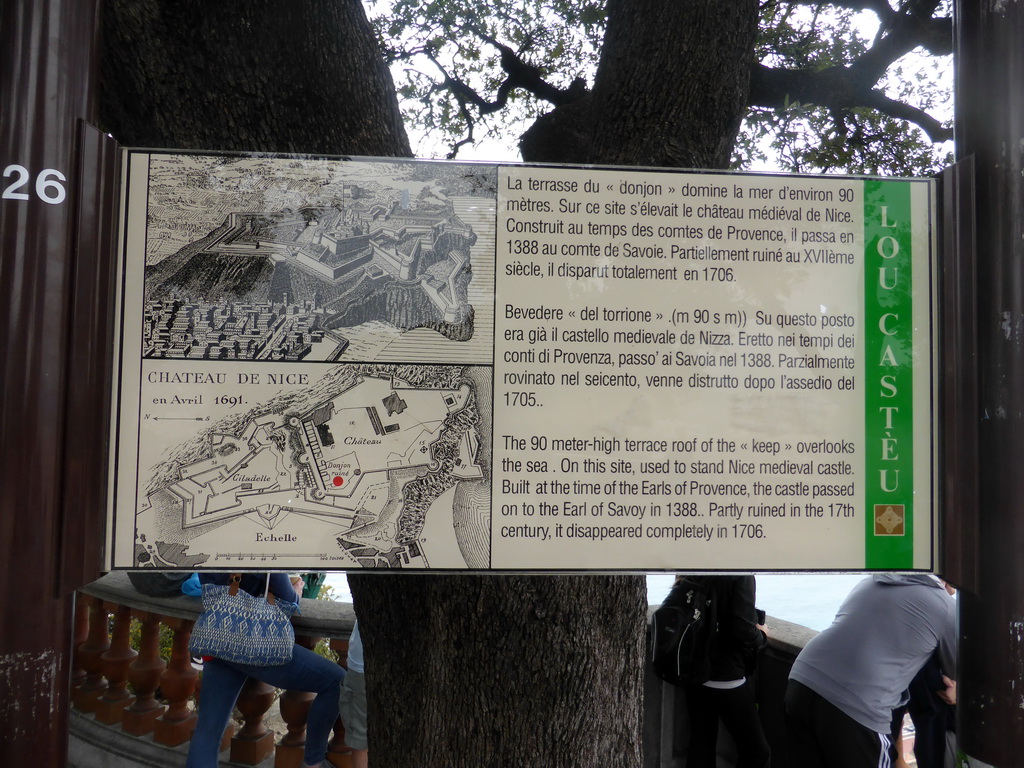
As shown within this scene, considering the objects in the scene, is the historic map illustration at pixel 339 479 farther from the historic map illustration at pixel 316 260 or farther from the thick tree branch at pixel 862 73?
the thick tree branch at pixel 862 73

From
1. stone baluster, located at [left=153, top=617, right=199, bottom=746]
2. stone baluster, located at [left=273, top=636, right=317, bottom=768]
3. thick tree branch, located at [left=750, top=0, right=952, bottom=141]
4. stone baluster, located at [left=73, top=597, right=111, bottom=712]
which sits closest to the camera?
stone baluster, located at [left=273, top=636, right=317, bottom=768]

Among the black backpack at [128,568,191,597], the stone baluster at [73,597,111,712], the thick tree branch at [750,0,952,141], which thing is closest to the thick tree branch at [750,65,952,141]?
the thick tree branch at [750,0,952,141]

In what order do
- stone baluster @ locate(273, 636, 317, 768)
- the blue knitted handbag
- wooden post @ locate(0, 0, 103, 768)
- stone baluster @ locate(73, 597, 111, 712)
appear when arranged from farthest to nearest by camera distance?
stone baluster @ locate(73, 597, 111, 712) < stone baluster @ locate(273, 636, 317, 768) < the blue knitted handbag < wooden post @ locate(0, 0, 103, 768)

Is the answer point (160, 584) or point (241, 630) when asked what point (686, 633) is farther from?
point (160, 584)

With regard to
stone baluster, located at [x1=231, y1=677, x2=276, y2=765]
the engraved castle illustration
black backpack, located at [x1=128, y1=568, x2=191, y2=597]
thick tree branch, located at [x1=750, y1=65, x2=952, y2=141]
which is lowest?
stone baluster, located at [x1=231, y1=677, x2=276, y2=765]

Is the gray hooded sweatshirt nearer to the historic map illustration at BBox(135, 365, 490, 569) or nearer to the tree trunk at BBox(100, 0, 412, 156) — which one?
the historic map illustration at BBox(135, 365, 490, 569)

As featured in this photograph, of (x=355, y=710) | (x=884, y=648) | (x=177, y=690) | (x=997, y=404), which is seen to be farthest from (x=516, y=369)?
(x=177, y=690)

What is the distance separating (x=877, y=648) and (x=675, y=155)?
2.27 m

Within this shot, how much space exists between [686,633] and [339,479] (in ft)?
7.94

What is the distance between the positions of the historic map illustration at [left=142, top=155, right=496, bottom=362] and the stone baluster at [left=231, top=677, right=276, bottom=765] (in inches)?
88.2

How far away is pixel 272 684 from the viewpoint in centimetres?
306

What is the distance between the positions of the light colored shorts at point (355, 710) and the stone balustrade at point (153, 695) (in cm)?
28

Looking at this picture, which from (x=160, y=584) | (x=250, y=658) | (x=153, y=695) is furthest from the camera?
(x=153, y=695)

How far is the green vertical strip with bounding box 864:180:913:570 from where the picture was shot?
1.62 metres
